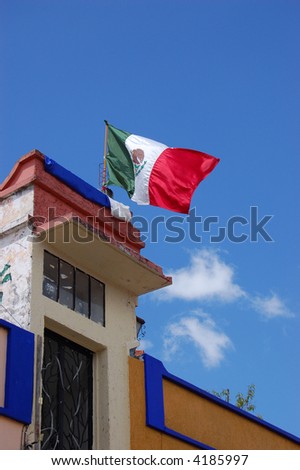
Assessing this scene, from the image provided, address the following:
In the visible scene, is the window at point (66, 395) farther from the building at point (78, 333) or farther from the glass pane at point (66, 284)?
the glass pane at point (66, 284)

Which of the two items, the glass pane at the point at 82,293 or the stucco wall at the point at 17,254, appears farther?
the glass pane at the point at 82,293

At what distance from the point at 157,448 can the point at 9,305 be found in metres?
3.02

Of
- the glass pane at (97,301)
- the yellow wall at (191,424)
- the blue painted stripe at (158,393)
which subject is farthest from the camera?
the glass pane at (97,301)

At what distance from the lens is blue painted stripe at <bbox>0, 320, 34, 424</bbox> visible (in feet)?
32.2

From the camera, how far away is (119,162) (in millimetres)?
14984

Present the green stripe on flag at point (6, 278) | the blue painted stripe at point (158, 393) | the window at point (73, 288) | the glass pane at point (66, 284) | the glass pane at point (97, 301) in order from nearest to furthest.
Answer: the green stripe on flag at point (6, 278), the window at point (73, 288), the glass pane at point (66, 284), the blue painted stripe at point (158, 393), the glass pane at point (97, 301)

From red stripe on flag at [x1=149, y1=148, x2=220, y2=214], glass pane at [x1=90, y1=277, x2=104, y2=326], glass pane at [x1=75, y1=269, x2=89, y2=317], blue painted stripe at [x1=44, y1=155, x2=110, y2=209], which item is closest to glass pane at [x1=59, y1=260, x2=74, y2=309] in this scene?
glass pane at [x1=75, y1=269, x2=89, y2=317]

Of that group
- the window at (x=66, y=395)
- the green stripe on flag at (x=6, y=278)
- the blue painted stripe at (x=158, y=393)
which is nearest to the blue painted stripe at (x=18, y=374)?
the window at (x=66, y=395)

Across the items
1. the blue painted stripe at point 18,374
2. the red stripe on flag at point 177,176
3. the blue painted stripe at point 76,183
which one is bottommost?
the blue painted stripe at point 18,374

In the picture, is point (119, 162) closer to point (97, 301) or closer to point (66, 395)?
A: point (97, 301)

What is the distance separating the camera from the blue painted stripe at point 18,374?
9.80 meters

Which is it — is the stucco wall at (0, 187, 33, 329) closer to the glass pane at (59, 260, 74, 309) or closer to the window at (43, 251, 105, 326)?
the window at (43, 251, 105, 326)

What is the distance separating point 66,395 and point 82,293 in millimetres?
1621

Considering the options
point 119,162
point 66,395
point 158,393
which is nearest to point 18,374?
point 66,395
